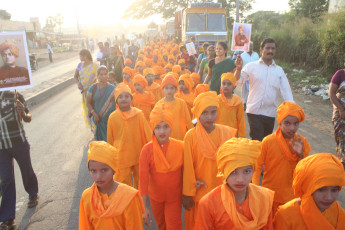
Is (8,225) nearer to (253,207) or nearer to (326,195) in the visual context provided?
(253,207)

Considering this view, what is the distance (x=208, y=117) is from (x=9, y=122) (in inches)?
102

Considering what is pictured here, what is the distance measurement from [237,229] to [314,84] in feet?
36.4

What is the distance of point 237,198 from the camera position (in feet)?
6.32

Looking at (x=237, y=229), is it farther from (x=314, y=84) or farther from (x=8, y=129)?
(x=314, y=84)

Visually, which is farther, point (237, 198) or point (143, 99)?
point (143, 99)

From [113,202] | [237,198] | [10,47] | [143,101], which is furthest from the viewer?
[143,101]

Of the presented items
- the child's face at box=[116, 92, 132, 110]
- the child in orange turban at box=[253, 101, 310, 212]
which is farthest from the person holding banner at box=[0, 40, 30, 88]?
the child in orange turban at box=[253, 101, 310, 212]

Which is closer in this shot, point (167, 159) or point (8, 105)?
point (167, 159)

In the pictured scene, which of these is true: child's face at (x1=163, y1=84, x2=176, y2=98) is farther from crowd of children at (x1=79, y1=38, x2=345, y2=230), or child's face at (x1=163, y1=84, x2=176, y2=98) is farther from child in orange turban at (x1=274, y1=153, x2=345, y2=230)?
child in orange turban at (x1=274, y1=153, x2=345, y2=230)

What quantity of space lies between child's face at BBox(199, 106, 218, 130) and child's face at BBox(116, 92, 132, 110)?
4.68 feet

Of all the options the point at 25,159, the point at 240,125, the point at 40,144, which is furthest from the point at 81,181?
the point at 240,125

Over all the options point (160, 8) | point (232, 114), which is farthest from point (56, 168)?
point (160, 8)

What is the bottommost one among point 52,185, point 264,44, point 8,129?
point 52,185

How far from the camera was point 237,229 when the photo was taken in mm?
1827
